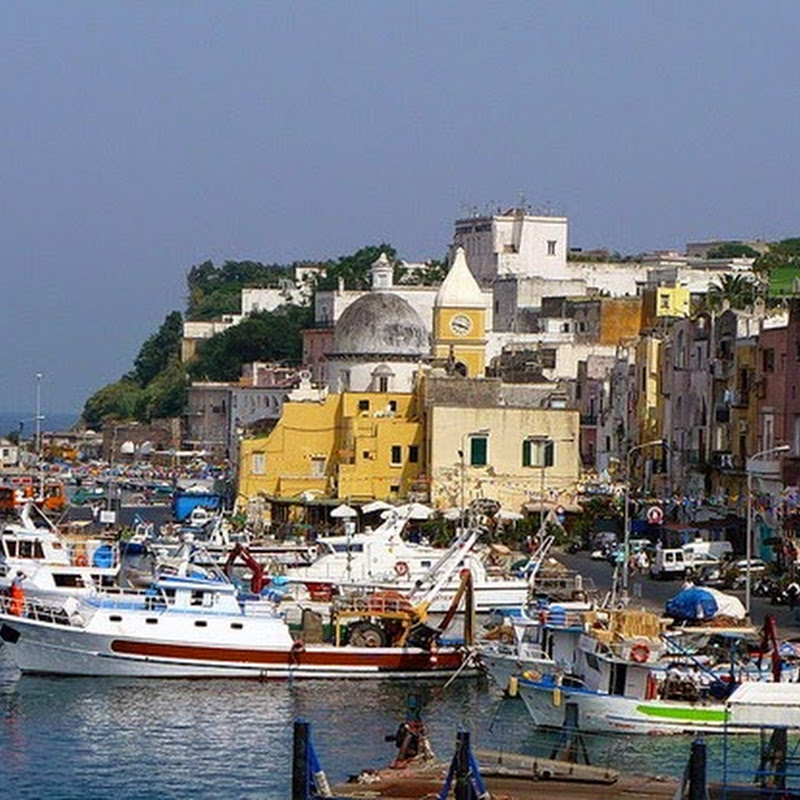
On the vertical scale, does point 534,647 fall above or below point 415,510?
below

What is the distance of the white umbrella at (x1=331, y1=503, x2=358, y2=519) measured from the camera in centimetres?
9172

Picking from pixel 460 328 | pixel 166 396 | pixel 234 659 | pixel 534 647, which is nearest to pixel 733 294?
pixel 460 328

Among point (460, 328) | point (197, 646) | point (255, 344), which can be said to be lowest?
point (197, 646)

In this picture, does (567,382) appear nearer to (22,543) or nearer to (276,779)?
(22,543)

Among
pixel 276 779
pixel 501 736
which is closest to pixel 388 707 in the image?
pixel 501 736

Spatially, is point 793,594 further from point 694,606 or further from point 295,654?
point 295,654

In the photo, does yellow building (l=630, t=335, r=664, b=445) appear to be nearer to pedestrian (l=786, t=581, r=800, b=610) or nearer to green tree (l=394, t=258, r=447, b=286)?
pedestrian (l=786, t=581, r=800, b=610)

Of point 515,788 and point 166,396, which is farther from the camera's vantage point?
point 166,396

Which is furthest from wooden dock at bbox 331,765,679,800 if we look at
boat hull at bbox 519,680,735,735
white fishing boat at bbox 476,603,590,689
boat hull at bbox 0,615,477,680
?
boat hull at bbox 0,615,477,680

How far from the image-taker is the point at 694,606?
56469 mm

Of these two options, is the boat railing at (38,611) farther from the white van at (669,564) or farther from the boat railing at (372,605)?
the white van at (669,564)

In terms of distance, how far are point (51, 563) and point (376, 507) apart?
103 feet

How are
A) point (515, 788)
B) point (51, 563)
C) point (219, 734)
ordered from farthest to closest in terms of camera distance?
point (51, 563), point (219, 734), point (515, 788)

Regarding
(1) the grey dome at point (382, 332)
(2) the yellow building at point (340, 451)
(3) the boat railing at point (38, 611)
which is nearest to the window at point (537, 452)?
(2) the yellow building at point (340, 451)
